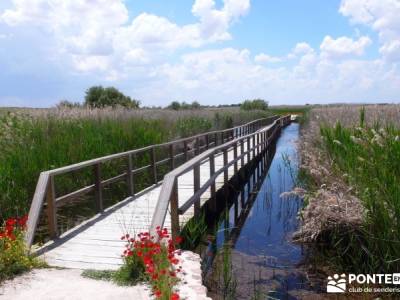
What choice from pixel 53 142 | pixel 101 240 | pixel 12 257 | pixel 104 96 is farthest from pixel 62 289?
pixel 104 96

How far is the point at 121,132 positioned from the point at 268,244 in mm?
4801

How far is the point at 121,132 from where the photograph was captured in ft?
34.6

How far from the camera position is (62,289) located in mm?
4031

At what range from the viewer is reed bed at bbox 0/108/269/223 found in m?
6.92

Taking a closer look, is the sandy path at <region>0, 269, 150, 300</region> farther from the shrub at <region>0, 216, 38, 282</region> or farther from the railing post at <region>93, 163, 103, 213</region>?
the railing post at <region>93, 163, 103, 213</region>

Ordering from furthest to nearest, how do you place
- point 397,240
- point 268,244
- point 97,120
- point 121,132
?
point 97,120 → point 121,132 → point 268,244 → point 397,240

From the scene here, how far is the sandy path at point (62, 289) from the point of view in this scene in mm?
3883

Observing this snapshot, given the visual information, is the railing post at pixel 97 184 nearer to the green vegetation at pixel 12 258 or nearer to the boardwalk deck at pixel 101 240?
the boardwalk deck at pixel 101 240

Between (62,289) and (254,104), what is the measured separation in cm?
5276

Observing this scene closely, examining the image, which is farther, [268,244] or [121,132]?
[121,132]

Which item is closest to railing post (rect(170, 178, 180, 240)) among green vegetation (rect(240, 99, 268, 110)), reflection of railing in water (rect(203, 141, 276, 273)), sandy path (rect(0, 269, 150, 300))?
reflection of railing in water (rect(203, 141, 276, 273))

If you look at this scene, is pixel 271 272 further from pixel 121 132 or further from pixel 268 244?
pixel 121 132

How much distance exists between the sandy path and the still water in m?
1.35

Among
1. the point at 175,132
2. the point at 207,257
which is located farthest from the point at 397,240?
the point at 175,132
